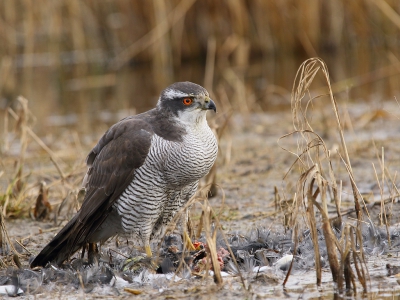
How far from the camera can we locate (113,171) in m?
5.09

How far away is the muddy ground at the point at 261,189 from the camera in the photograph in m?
4.37

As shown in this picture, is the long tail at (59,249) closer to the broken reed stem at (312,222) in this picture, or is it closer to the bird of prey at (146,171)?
the bird of prey at (146,171)

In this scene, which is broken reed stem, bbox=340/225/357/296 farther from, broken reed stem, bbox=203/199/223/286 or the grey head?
the grey head

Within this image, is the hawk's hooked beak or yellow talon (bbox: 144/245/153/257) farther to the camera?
yellow talon (bbox: 144/245/153/257)

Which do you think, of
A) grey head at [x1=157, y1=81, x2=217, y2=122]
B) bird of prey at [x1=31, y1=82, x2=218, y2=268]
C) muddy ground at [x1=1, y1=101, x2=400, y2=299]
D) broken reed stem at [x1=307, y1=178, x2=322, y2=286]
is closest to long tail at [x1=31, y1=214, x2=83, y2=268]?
bird of prey at [x1=31, y1=82, x2=218, y2=268]

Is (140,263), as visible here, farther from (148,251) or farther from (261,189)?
(261,189)

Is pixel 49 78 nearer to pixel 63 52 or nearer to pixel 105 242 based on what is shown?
pixel 63 52

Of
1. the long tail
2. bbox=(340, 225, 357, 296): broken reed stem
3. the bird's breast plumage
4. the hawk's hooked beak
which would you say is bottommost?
bbox=(340, 225, 357, 296): broken reed stem

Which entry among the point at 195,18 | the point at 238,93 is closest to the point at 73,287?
the point at 238,93

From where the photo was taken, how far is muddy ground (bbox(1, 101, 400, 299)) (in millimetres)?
4371

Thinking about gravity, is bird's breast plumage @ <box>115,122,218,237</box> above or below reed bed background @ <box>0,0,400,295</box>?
below

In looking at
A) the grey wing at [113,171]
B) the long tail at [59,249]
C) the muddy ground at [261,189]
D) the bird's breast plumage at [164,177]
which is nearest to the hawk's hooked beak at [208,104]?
the bird's breast plumage at [164,177]

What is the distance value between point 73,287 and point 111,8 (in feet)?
36.5

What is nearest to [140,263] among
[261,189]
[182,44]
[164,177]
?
[164,177]
